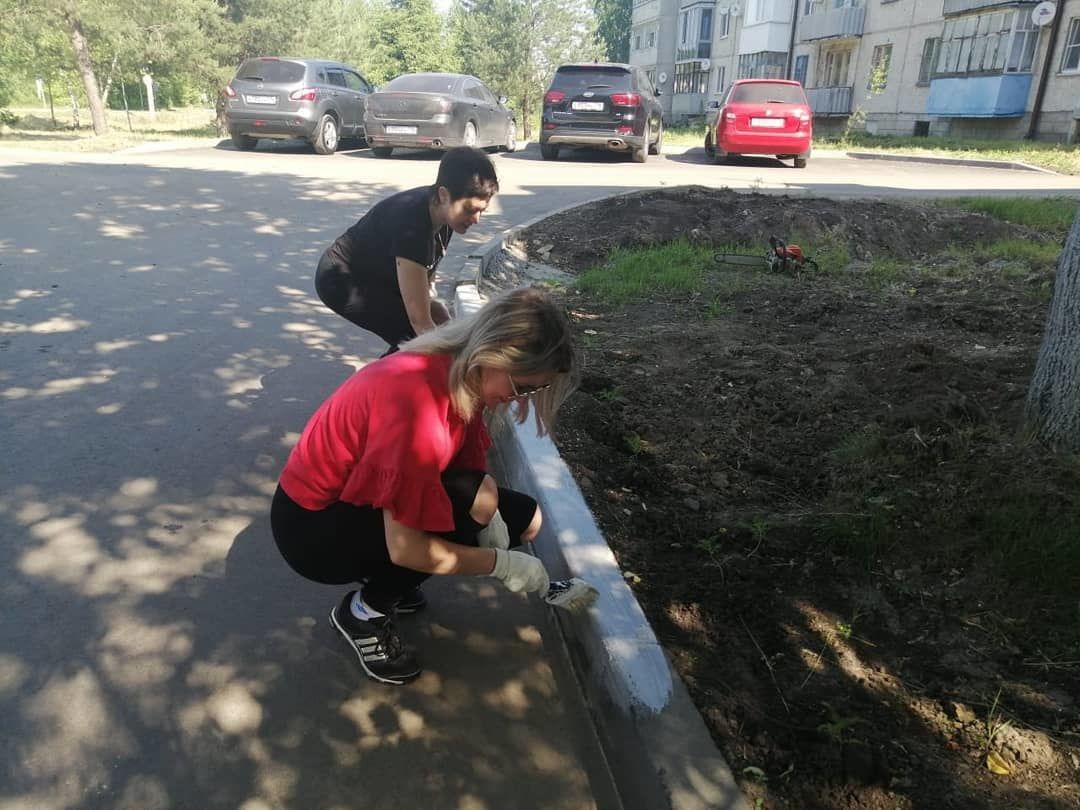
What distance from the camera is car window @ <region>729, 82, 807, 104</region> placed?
1548 centimetres

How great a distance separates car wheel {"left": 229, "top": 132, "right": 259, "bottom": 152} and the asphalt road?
11.5 m

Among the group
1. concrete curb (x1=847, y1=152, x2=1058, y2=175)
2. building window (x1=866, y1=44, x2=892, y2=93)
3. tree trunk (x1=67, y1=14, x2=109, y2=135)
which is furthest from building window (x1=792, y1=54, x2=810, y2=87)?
tree trunk (x1=67, y1=14, x2=109, y2=135)

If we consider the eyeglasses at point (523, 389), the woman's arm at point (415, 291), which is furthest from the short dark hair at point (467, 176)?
the eyeglasses at point (523, 389)

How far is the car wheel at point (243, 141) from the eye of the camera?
54.3 ft

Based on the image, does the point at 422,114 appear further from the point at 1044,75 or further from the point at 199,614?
the point at 1044,75

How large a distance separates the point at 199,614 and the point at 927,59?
3443 cm

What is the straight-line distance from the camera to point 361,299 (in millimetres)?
3957

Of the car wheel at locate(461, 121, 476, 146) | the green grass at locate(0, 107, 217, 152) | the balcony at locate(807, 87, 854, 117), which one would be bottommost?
the green grass at locate(0, 107, 217, 152)

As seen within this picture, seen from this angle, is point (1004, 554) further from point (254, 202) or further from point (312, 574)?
point (254, 202)

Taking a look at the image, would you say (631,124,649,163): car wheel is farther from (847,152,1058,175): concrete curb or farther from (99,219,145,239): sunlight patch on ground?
(99,219,145,239): sunlight patch on ground

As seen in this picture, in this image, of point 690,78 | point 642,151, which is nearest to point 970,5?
point 642,151

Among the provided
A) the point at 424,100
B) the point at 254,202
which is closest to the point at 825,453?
the point at 254,202

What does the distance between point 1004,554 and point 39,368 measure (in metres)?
4.76

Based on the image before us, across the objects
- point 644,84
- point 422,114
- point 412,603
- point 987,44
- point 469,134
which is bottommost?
point 412,603
